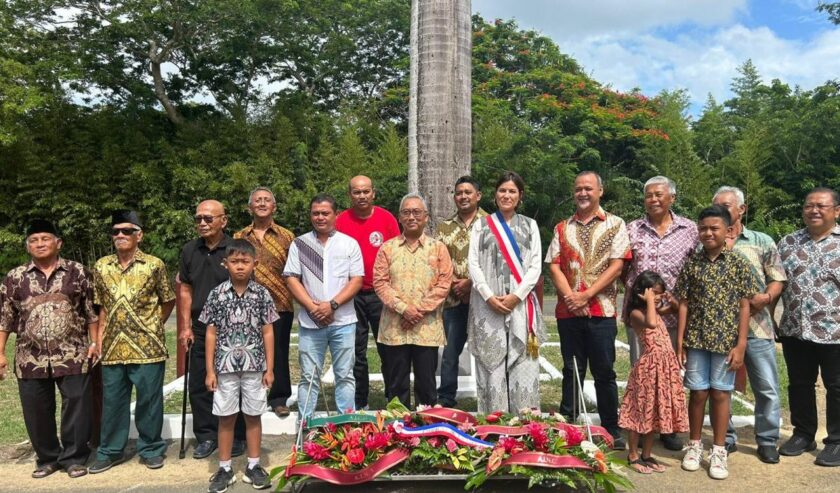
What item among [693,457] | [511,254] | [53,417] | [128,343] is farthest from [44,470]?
[693,457]

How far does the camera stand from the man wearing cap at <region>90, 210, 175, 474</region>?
419 centimetres

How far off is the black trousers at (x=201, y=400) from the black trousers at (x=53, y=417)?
2.22 ft

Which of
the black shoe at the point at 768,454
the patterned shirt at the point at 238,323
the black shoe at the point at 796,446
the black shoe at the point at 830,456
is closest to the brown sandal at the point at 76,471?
the patterned shirt at the point at 238,323

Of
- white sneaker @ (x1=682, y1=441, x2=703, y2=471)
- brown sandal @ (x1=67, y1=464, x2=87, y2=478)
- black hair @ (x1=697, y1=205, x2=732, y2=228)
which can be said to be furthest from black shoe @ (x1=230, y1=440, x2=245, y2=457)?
black hair @ (x1=697, y1=205, x2=732, y2=228)

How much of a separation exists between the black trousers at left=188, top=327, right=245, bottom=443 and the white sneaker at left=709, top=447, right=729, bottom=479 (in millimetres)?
3154

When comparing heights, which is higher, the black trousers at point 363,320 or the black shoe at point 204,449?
the black trousers at point 363,320

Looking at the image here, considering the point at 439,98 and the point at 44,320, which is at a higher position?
the point at 439,98

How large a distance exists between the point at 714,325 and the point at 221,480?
323cm

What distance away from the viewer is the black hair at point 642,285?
408 centimetres

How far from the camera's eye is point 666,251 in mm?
4344

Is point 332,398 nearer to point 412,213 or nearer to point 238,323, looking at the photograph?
point 238,323

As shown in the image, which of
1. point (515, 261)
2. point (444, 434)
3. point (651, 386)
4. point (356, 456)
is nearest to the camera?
point (356, 456)

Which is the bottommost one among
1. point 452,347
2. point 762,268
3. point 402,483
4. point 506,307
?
point 402,483

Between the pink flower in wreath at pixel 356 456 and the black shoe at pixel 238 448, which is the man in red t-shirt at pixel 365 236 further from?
the pink flower in wreath at pixel 356 456
